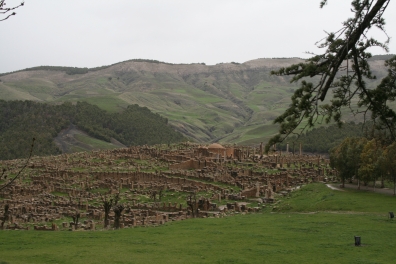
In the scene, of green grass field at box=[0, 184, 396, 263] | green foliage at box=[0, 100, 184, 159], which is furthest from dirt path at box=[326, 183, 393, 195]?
green foliage at box=[0, 100, 184, 159]

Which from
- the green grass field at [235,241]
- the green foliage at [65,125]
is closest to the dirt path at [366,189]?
the green grass field at [235,241]

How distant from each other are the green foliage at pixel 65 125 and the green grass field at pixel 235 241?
78.9 metres

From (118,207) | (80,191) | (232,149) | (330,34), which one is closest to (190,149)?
(232,149)

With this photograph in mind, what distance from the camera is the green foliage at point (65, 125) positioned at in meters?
107

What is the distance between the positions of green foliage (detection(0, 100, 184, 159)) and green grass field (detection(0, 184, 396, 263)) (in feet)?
259

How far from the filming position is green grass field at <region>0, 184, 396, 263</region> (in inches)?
765

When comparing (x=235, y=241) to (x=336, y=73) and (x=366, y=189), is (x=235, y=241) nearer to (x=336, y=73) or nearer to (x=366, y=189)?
(x=336, y=73)

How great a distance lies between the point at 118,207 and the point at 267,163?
33.9 m

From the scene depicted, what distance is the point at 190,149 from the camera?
255 feet

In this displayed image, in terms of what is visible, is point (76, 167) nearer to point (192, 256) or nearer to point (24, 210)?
point (24, 210)

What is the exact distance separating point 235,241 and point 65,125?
10630 centimetres

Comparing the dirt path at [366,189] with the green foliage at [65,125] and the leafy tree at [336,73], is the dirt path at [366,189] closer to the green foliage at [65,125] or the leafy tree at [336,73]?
the leafy tree at [336,73]

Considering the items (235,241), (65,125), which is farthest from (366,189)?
A: (65,125)

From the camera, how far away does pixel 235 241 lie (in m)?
23.1
